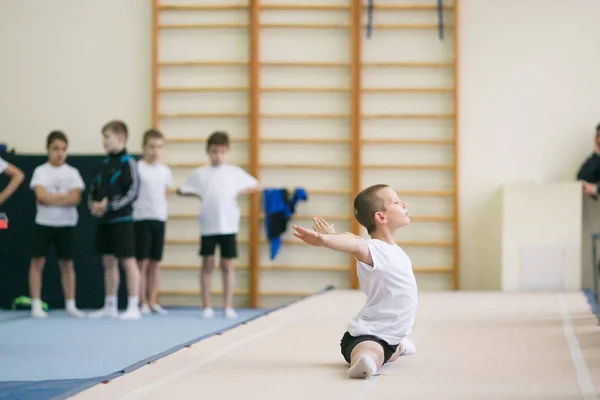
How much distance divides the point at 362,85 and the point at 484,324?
337cm

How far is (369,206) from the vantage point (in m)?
3.46

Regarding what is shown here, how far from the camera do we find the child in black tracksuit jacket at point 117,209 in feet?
20.6

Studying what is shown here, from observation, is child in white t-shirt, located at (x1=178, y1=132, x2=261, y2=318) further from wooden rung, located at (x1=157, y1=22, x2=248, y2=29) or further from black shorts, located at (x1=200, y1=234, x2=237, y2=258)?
wooden rung, located at (x1=157, y1=22, x2=248, y2=29)

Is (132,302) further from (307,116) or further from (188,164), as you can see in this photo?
(307,116)

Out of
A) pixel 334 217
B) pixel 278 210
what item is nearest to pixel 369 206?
pixel 278 210

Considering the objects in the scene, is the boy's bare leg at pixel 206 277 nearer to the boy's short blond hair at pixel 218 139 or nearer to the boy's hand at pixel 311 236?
the boy's short blond hair at pixel 218 139

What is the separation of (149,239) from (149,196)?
0.31 metres

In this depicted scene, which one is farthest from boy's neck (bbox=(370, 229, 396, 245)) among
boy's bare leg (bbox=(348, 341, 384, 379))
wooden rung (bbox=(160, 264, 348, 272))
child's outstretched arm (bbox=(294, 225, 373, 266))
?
wooden rung (bbox=(160, 264, 348, 272))

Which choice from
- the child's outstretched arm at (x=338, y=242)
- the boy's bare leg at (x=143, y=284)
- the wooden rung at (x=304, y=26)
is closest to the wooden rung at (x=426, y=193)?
the wooden rung at (x=304, y=26)

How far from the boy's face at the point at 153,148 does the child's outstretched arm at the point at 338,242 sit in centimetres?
366

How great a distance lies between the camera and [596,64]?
7922 millimetres

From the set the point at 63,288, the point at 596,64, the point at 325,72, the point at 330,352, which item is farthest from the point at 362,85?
the point at 330,352

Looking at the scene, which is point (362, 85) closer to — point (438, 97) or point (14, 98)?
point (438, 97)

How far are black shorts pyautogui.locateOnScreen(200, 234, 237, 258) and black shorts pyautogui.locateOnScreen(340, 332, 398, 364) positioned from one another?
10.2 ft
